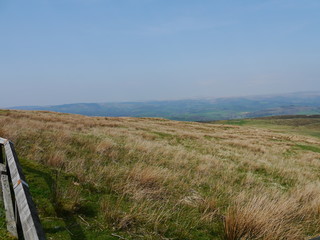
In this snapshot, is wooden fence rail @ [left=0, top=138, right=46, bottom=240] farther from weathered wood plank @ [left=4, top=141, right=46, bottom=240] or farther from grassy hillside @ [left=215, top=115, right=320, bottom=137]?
grassy hillside @ [left=215, top=115, right=320, bottom=137]

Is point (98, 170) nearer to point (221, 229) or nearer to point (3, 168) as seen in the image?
point (3, 168)

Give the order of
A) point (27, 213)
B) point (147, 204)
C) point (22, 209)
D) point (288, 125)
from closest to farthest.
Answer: point (27, 213) → point (22, 209) → point (147, 204) → point (288, 125)

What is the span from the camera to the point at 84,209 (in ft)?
15.1

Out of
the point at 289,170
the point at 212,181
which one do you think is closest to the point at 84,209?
the point at 212,181

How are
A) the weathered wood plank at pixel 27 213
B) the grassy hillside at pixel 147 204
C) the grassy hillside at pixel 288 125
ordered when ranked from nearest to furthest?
the weathered wood plank at pixel 27 213 → the grassy hillside at pixel 147 204 → the grassy hillside at pixel 288 125

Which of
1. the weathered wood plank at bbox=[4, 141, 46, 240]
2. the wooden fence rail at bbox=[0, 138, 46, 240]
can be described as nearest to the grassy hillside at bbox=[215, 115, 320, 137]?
the wooden fence rail at bbox=[0, 138, 46, 240]

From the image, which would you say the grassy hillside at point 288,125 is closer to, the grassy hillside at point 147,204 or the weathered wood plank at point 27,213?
the grassy hillside at point 147,204

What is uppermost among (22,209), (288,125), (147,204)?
(22,209)

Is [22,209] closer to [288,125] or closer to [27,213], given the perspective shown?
[27,213]

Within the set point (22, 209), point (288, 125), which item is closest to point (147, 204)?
point (22, 209)

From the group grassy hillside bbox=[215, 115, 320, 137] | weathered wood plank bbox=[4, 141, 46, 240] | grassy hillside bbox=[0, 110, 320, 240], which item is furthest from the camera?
grassy hillside bbox=[215, 115, 320, 137]

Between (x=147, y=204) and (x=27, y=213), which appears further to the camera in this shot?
(x=147, y=204)

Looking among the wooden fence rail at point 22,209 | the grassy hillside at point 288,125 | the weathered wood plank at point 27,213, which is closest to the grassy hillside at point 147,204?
the wooden fence rail at point 22,209

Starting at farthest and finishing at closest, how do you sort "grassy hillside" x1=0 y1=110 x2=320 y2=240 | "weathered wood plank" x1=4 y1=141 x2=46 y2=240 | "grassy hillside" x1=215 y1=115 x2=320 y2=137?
"grassy hillside" x1=215 y1=115 x2=320 y2=137 < "grassy hillside" x1=0 y1=110 x2=320 y2=240 < "weathered wood plank" x1=4 y1=141 x2=46 y2=240
